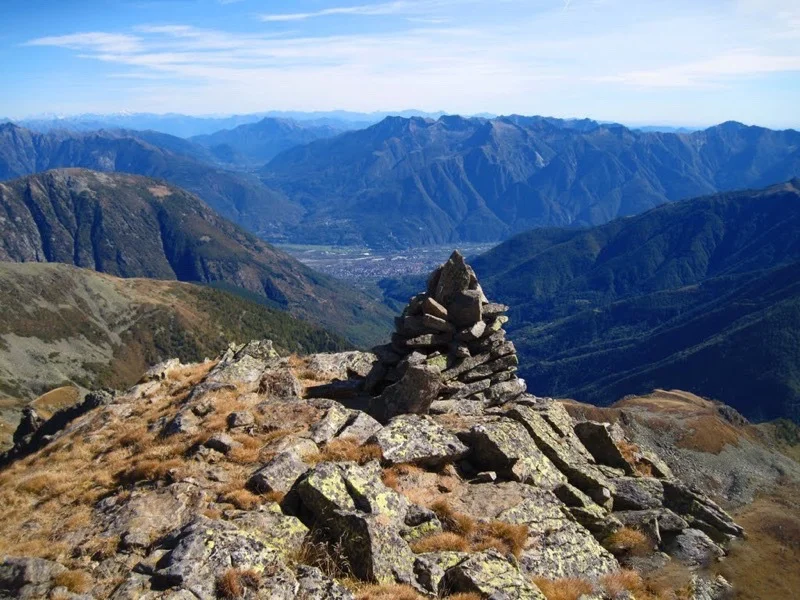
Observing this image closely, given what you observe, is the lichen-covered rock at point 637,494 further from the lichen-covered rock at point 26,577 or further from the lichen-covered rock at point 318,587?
the lichen-covered rock at point 26,577

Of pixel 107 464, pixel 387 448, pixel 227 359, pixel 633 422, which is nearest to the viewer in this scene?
pixel 387 448

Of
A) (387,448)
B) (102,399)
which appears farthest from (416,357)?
(102,399)

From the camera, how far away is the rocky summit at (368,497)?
15.4 m

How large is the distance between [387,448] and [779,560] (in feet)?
56.6

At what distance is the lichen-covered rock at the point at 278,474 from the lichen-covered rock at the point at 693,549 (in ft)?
49.1

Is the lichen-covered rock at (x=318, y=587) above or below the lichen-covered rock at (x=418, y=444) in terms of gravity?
above

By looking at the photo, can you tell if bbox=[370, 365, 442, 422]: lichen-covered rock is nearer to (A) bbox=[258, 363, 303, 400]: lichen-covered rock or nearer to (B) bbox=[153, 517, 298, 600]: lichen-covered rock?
(A) bbox=[258, 363, 303, 400]: lichen-covered rock

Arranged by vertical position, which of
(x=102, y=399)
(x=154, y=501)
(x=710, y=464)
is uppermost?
(x=154, y=501)

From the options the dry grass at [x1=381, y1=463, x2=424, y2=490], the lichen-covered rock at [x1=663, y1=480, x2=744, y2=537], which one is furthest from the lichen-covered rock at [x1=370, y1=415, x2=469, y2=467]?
the lichen-covered rock at [x1=663, y1=480, x2=744, y2=537]

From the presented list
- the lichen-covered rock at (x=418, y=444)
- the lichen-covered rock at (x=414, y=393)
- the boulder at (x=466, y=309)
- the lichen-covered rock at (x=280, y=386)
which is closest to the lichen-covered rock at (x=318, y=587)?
the lichen-covered rock at (x=418, y=444)

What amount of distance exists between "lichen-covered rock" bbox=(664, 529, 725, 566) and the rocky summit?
8 centimetres

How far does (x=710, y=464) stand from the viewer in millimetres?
134375

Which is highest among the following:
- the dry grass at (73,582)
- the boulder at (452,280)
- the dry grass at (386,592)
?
the boulder at (452,280)

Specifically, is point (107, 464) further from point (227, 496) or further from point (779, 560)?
point (779, 560)
